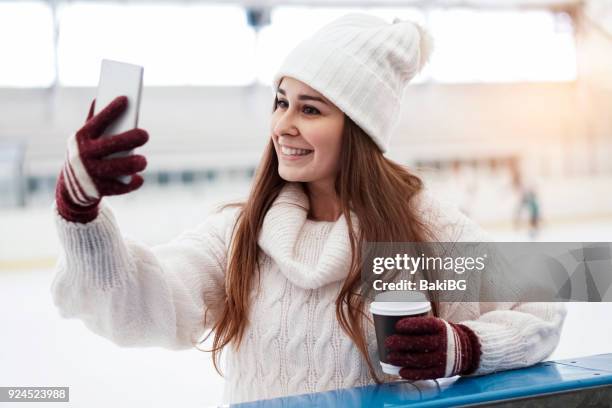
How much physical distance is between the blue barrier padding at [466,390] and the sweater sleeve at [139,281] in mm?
284

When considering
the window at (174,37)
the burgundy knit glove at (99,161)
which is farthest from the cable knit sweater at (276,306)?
the window at (174,37)

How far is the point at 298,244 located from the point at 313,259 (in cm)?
5

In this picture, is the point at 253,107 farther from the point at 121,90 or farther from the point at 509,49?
the point at 121,90

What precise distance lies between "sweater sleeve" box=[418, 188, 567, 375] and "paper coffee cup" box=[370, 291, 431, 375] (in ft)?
0.49

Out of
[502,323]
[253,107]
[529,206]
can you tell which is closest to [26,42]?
[253,107]

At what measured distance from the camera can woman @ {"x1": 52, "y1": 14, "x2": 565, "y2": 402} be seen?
104cm

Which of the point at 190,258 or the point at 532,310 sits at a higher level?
the point at 190,258

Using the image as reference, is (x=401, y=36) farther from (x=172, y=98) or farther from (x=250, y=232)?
(x=172, y=98)

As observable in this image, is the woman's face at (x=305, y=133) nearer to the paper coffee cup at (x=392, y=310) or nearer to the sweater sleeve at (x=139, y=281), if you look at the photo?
the sweater sleeve at (x=139, y=281)

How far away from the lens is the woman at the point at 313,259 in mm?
1038

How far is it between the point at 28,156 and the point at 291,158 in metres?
7.92

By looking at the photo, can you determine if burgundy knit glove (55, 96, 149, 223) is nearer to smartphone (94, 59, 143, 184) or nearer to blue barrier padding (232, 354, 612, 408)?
smartphone (94, 59, 143, 184)

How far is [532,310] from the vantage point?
3.66 feet

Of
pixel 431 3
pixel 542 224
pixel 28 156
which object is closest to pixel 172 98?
pixel 28 156
